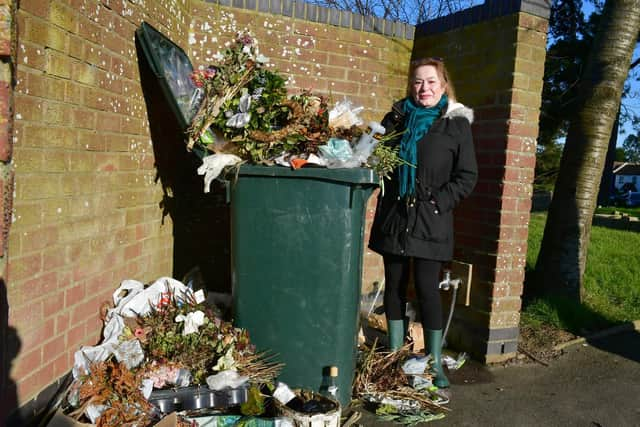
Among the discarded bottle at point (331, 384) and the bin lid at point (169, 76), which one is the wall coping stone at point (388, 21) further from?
the discarded bottle at point (331, 384)

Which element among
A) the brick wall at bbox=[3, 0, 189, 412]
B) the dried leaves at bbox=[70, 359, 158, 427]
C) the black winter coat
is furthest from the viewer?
the black winter coat

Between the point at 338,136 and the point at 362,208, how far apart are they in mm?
417

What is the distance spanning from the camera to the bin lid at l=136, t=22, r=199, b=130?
317cm

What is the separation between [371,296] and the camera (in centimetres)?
480

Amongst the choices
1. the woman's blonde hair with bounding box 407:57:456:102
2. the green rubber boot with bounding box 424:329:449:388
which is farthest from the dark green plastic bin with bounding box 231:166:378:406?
the woman's blonde hair with bounding box 407:57:456:102

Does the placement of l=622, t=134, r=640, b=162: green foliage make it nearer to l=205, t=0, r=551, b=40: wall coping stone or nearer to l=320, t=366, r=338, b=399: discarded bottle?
Answer: l=205, t=0, r=551, b=40: wall coping stone

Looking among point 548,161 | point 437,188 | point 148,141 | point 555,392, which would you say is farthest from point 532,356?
point 548,161

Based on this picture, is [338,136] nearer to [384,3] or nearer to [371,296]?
[371,296]

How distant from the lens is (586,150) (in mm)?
4969

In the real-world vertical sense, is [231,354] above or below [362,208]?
below

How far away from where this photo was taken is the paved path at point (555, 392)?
10.3 feet

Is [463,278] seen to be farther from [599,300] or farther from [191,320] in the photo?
[599,300]

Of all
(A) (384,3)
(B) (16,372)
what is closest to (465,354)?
(B) (16,372)

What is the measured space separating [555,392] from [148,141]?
3077mm
